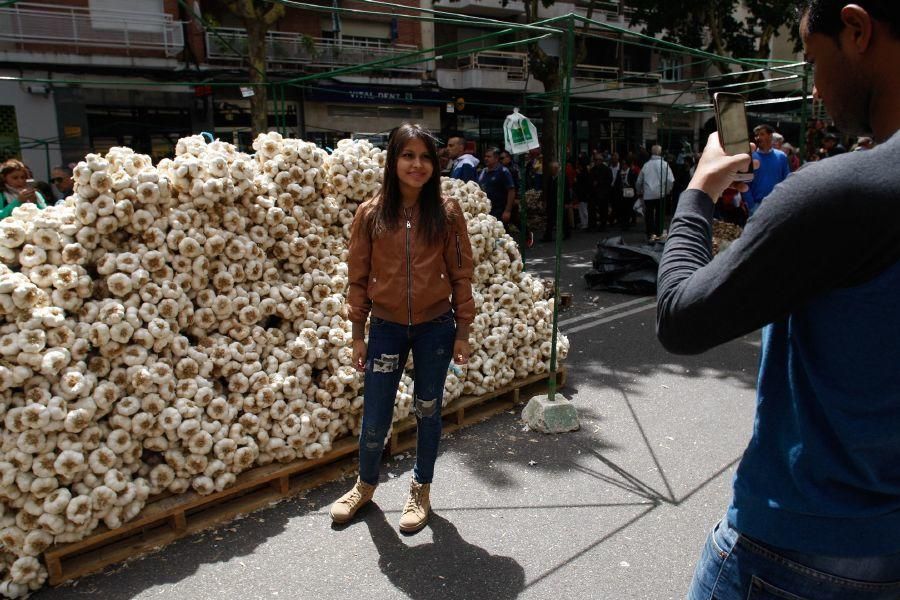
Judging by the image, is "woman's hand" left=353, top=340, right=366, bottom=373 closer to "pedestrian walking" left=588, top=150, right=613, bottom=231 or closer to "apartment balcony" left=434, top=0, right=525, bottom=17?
"pedestrian walking" left=588, top=150, right=613, bottom=231

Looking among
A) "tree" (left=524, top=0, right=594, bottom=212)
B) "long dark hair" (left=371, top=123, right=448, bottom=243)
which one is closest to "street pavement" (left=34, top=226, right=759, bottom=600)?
"long dark hair" (left=371, top=123, right=448, bottom=243)

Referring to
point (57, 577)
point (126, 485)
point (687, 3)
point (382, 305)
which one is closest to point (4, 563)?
point (57, 577)

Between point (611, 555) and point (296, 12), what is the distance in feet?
77.0

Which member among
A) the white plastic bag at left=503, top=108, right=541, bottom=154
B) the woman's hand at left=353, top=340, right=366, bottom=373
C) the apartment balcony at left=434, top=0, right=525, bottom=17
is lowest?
the woman's hand at left=353, top=340, right=366, bottom=373

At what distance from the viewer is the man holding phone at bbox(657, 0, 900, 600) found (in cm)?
94

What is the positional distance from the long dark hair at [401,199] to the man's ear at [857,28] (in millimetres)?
2220

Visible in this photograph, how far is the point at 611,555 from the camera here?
3.10 meters

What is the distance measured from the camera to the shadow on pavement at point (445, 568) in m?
2.85

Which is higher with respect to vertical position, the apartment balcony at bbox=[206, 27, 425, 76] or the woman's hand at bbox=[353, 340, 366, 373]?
the apartment balcony at bbox=[206, 27, 425, 76]

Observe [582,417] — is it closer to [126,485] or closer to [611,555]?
[611,555]

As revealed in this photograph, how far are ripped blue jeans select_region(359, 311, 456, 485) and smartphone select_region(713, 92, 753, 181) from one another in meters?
1.98

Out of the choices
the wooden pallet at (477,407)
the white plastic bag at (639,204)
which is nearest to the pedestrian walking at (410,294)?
the wooden pallet at (477,407)

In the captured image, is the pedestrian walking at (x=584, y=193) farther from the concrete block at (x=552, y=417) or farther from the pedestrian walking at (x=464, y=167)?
the concrete block at (x=552, y=417)

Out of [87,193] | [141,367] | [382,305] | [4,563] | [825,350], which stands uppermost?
[87,193]
